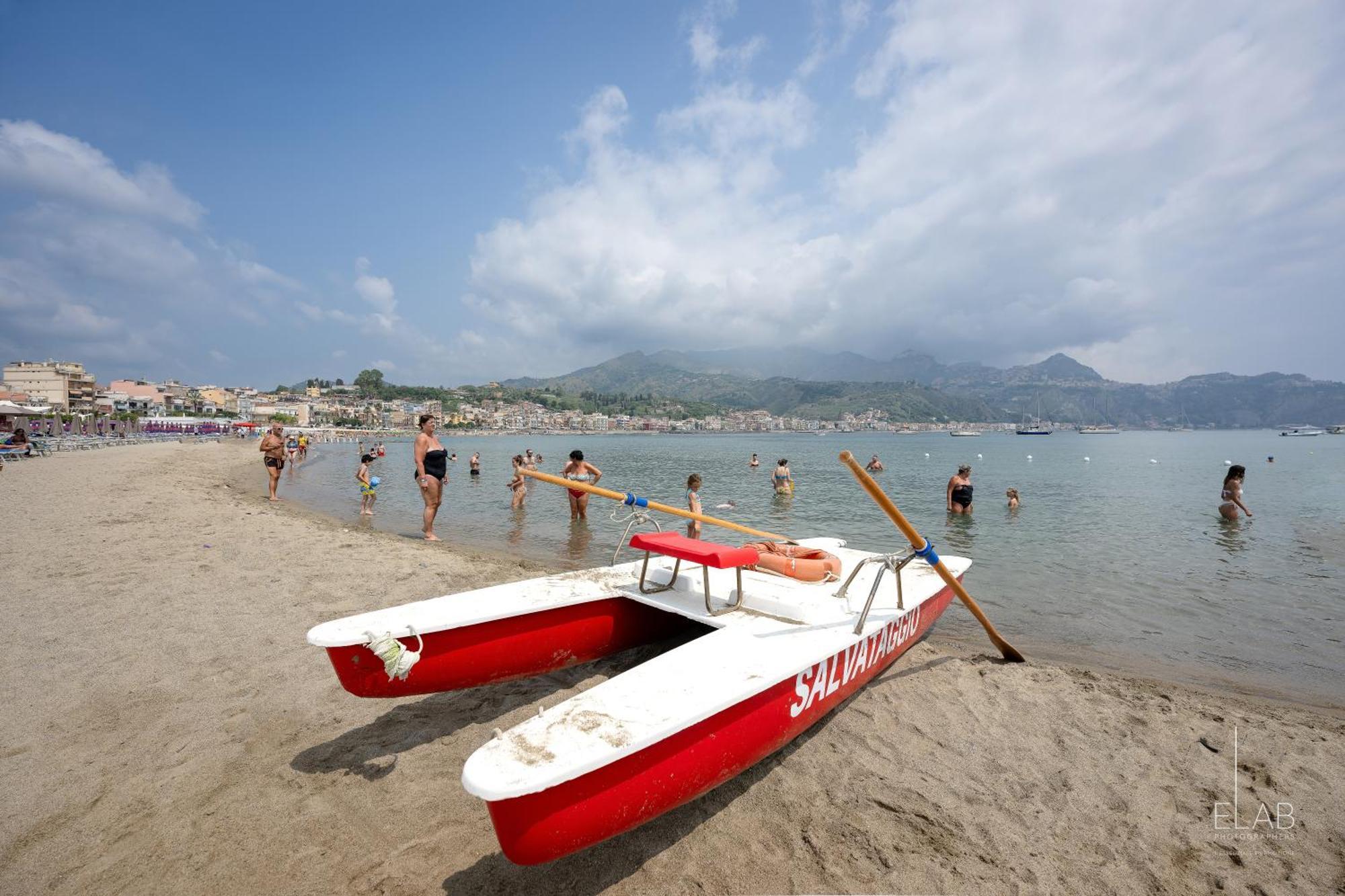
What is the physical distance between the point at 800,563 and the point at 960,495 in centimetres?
1283

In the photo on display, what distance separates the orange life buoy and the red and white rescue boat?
0.38ft

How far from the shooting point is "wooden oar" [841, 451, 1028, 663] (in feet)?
12.2

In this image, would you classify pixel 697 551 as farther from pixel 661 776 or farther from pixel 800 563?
pixel 661 776

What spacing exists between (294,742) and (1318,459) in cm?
6986

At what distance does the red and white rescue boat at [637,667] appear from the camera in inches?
90.5

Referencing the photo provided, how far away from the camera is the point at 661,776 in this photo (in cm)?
257

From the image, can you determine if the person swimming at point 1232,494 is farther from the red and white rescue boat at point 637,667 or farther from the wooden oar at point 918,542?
the red and white rescue boat at point 637,667

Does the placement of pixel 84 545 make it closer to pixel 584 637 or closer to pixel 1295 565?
pixel 584 637

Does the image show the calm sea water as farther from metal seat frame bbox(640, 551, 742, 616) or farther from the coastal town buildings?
the coastal town buildings

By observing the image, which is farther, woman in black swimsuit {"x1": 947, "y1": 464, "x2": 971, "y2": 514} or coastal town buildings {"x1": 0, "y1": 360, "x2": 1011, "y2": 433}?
coastal town buildings {"x1": 0, "y1": 360, "x2": 1011, "y2": 433}

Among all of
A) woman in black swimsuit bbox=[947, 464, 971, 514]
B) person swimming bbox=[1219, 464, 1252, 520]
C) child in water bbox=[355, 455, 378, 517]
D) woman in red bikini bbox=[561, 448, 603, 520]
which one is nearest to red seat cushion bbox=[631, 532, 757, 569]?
woman in red bikini bbox=[561, 448, 603, 520]

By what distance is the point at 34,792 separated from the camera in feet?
10.1

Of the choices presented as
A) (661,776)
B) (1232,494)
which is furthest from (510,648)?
(1232,494)

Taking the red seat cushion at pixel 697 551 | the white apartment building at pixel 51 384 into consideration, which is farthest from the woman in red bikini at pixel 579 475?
the white apartment building at pixel 51 384
